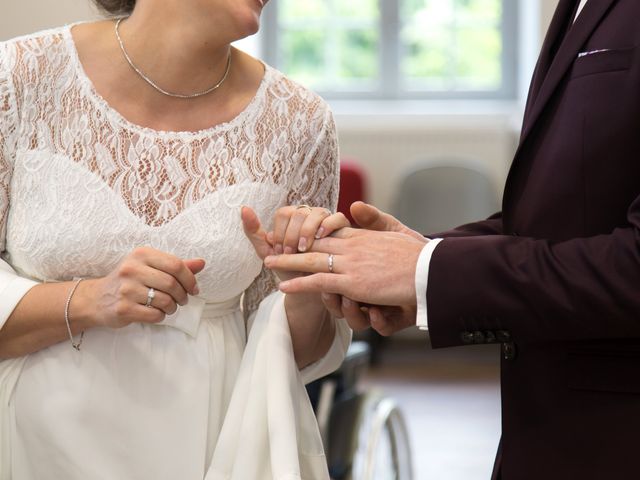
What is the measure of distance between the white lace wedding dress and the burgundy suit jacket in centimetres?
41

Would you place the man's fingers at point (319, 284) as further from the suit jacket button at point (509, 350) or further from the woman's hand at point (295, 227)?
the suit jacket button at point (509, 350)

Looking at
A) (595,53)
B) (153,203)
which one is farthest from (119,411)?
(595,53)

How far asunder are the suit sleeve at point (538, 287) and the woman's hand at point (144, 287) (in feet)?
→ 1.43

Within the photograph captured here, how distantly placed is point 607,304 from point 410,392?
460cm

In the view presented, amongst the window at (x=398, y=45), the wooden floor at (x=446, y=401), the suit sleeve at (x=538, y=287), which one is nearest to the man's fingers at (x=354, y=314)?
the suit sleeve at (x=538, y=287)

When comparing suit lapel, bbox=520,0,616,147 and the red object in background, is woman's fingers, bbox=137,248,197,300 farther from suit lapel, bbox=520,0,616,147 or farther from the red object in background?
the red object in background

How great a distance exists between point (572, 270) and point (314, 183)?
0.69 metres

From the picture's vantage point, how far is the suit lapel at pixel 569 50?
1557 millimetres

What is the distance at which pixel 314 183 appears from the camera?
2.01m

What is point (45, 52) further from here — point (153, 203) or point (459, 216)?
point (459, 216)

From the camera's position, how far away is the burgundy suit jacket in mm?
1444

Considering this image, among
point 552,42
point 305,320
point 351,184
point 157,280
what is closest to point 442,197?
point 351,184

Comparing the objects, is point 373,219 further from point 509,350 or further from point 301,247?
point 509,350

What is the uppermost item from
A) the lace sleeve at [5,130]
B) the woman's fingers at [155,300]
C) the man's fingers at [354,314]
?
the lace sleeve at [5,130]
